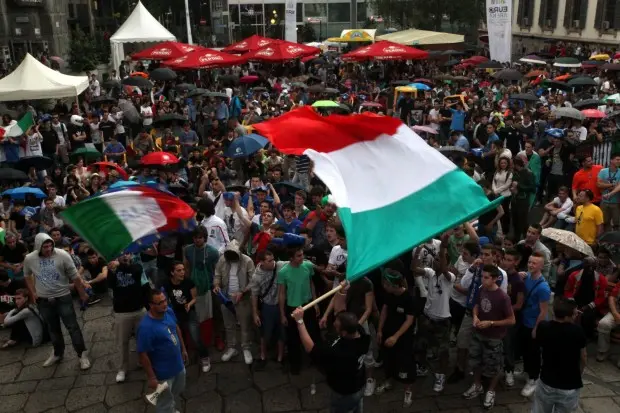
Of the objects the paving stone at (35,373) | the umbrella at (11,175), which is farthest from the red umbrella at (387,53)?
the paving stone at (35,373)

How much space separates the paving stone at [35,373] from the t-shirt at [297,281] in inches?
118

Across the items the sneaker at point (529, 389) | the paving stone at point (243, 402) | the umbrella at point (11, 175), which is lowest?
the paving stone at point (243, 402)

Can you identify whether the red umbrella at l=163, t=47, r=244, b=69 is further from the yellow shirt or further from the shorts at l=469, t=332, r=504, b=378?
the shorts at l=469, t=332, r=504, b=378

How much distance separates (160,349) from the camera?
554cm

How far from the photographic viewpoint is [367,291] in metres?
6.22

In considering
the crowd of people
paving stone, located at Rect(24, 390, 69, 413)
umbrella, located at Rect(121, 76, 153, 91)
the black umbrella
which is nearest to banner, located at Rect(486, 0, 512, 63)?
the crowd of people

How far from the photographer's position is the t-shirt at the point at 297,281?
6.51 metres

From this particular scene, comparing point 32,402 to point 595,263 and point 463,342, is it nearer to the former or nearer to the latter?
point 463,342

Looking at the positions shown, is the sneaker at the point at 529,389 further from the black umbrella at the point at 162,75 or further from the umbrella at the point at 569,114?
the black umbrella at the point at 162,75

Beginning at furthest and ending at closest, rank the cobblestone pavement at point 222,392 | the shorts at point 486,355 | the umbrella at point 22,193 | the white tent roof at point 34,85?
the white tent roof at point 34,85 < the umbrella at point 22,193 < the cobblestone pavement at point 222,392 < the shorts at point 486,355

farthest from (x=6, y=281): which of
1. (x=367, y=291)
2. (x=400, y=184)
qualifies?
(x=400, y=184)

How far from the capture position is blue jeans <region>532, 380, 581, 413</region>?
5.08 m

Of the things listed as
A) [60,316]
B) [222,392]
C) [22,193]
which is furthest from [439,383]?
[22,193]

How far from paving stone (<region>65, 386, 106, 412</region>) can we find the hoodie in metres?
1.10
